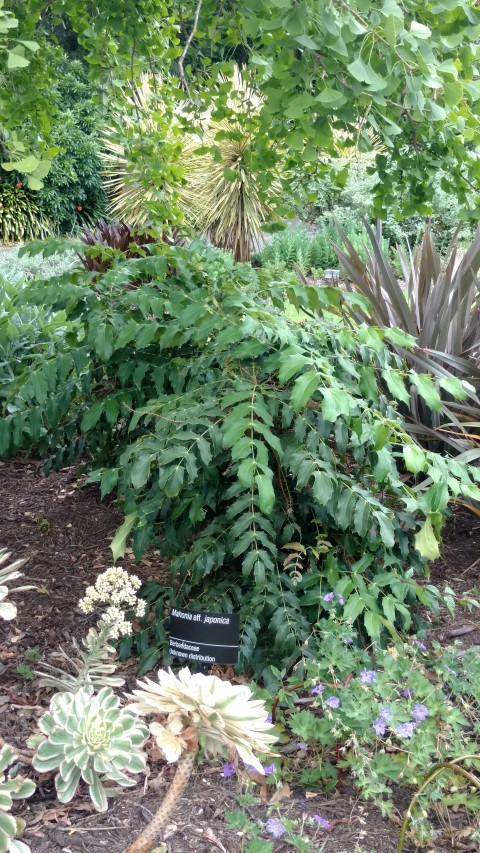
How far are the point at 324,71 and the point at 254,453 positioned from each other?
102 centimetres

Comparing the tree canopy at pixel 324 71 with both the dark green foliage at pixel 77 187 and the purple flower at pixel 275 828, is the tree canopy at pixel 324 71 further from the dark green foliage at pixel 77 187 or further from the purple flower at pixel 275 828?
the dark green foliage at pixel 77 187

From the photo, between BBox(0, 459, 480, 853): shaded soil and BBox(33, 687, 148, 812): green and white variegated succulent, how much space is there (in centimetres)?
15

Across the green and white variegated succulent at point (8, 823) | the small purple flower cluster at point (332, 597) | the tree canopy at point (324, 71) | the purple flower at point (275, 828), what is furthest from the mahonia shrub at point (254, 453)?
the green and white variegated succulent at point (8, 823)

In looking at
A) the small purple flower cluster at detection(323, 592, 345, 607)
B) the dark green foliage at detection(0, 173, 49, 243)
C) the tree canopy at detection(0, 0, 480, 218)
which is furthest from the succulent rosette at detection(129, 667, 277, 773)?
the dark green foliage at detection(0, 173, 49, 243)

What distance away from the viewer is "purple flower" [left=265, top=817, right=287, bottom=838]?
5.55ft

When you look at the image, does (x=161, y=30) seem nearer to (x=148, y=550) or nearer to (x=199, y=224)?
(x=148, y=550)

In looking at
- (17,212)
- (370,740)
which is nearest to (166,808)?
(370,740)

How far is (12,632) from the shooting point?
2.62m

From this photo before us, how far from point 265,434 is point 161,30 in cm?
206

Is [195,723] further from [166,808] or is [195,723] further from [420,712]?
Answer: [420,712]

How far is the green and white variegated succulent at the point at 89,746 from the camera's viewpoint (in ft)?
5.40

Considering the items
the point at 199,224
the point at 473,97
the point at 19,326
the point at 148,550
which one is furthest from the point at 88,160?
the point at 473,97

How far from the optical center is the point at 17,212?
15.2 meters

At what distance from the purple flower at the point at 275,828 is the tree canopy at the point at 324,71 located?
146cm
